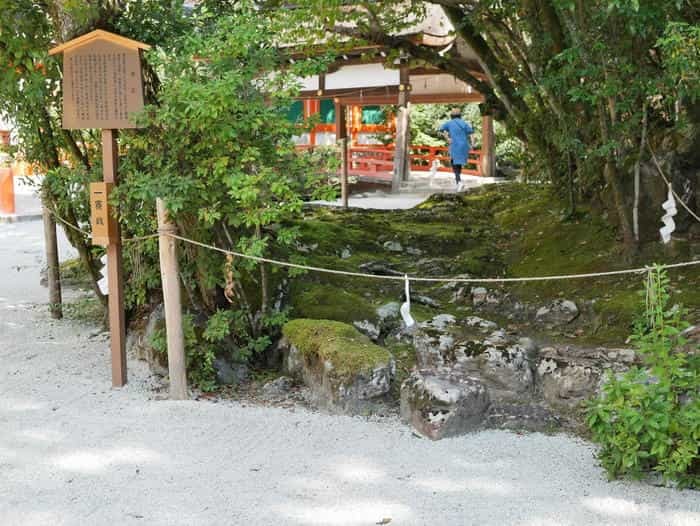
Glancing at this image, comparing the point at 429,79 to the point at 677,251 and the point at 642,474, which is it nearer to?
the point at 677,251

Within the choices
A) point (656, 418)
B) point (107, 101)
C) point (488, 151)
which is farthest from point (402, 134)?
point (656, 418)

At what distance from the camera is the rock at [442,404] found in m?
4.79

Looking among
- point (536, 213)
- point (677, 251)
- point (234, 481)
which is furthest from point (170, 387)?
point (536, 213)

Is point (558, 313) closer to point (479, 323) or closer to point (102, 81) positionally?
point (479, 323)

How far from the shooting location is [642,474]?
4.02 meters

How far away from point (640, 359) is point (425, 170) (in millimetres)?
15026

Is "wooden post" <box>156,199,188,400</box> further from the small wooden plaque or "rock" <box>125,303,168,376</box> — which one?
"rock" <box>125,303,168,376</box>

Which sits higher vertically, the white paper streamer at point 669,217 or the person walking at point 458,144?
the person walking at point 458,144

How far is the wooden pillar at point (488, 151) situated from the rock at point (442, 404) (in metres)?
12.9

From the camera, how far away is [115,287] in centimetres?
589

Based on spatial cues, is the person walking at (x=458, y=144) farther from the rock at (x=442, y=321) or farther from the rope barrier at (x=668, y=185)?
the rock at (x=442, y=321)

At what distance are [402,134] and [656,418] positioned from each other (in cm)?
1369

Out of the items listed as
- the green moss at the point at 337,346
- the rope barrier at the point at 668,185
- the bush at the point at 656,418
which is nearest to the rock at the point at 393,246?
the rope barrier at the point at 668,185

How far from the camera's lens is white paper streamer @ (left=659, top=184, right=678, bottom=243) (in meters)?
6.87
